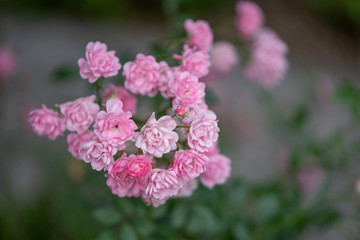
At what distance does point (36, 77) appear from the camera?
2820 millimetres

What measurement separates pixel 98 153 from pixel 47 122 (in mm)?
214

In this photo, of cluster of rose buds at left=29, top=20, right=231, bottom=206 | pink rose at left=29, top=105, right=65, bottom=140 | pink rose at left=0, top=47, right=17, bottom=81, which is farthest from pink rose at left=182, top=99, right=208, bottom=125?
pink rose at left=0, top=47, right=17, bottom=81

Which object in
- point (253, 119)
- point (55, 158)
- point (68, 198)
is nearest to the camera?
point (68, 198)

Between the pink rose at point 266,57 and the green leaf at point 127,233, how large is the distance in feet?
2.52

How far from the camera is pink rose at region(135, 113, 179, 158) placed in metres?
0.84

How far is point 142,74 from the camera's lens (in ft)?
3.14

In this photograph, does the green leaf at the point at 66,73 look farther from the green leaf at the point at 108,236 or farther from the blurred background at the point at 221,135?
the green leaf at the point at 108,236

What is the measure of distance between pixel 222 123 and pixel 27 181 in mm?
1204

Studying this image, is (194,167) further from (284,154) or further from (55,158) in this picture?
(55,158)

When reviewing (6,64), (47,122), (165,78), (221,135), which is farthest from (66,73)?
(221,135)

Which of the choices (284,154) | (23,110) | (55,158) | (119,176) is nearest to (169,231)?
(119,176)

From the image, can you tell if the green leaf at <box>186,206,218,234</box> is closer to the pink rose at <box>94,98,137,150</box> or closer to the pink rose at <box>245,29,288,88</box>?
the pink rose at <box>94,98,137,150</box>

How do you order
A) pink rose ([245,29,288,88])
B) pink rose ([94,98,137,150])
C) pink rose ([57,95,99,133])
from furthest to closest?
1. pink rose ([245,29,288,88])
2. pink rose ([57,95,99,133])
3. pink rose ([94,98,137,150])

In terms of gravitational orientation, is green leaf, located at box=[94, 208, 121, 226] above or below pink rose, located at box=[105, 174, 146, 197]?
below
